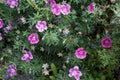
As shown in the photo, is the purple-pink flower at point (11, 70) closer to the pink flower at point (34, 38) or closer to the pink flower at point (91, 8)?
the pink flower at point (34, 38)

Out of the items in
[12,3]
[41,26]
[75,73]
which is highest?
[12,3]

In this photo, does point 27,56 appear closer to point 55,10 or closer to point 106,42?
point 55,10

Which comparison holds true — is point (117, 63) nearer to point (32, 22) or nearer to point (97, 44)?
point (97, 44)

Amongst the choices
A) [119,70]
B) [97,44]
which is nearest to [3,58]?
[97,44]

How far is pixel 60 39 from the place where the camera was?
130 inches

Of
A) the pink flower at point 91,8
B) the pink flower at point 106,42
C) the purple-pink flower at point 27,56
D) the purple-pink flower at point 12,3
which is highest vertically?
the purple-pink flower at point 12,3

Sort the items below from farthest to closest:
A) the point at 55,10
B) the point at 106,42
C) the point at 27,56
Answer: the point at 27,56, the point at 106,42, the point at 55,10

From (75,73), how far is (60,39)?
15.4 inches

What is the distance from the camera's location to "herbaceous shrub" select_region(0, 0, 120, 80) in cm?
324

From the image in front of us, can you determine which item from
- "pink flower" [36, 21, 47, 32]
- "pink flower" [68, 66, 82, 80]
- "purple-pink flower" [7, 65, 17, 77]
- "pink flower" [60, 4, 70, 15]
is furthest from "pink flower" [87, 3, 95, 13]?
"purple-pink flower" [7, 65, 17, 77]

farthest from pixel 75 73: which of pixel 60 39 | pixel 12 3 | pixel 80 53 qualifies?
pixel 12 3

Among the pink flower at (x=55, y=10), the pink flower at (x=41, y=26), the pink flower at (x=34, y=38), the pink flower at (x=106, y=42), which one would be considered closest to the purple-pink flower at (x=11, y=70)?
the pink flower at (x=34, y=38)

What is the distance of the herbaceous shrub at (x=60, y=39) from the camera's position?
10.6ft

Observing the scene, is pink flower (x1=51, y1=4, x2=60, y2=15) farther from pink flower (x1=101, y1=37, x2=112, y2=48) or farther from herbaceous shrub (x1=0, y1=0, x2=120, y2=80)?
pink flower (x1=101, y1=37, x2=112, y2=48)
